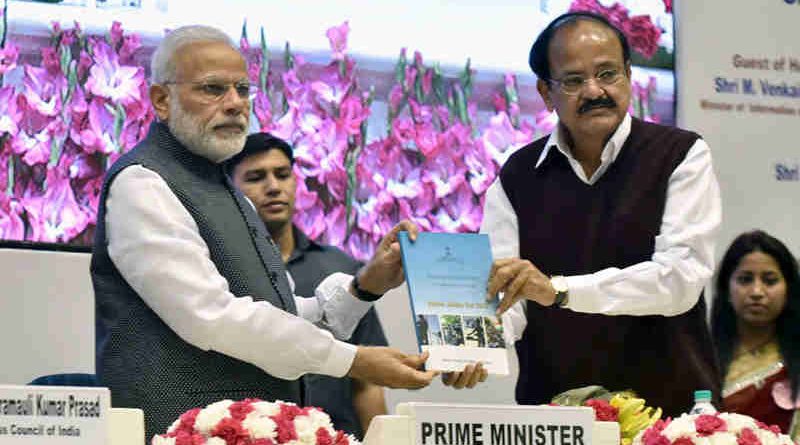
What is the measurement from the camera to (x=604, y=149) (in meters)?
3.78

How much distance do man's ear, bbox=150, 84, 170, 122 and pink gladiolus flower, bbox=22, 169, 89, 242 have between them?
49.6 inches

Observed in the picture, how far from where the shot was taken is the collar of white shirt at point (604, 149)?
12.4 ft

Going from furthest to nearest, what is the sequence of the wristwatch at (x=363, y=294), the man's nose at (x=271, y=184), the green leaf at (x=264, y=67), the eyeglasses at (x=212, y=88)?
the green leaf at (x=264, y=67) < the man's nose at (x=271, y=184) < the wristwatch at (x=363, y=294) < the eyeglasses at (x=212, y=88)

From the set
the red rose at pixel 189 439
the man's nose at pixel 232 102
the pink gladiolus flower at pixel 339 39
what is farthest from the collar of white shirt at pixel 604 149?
the red rose at pixel 189 439

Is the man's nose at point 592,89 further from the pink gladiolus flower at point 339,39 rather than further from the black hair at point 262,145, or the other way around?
the pink gladiolus flower at point 339,39

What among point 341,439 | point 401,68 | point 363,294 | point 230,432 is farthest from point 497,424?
point 401,68

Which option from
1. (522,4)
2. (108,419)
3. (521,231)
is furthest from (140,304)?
(522,4)

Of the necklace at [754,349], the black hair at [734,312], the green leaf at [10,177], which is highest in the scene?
the green leaf at [10,177]

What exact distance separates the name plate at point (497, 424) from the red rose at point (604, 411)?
0.76 feet

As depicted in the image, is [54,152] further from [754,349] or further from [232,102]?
[754,349]

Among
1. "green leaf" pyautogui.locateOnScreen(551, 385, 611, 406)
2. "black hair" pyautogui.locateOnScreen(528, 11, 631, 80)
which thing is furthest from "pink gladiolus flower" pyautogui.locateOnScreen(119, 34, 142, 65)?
"green leaf" pyautogui.locateOnScreen(551, 385, 611, 406)

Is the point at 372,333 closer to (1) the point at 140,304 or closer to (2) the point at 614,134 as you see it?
(2) the point at 614,134

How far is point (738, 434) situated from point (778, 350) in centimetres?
223

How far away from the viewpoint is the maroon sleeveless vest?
3.64m
